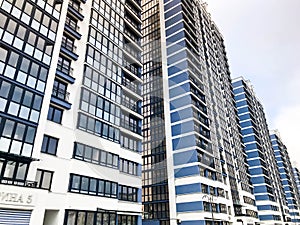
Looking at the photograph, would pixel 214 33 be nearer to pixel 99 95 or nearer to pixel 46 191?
pixel 99 95

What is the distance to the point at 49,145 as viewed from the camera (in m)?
23.9

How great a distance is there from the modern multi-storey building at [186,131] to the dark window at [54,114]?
91.6 ft

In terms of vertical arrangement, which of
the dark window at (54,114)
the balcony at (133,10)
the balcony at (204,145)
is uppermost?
the balcony at (133,10)

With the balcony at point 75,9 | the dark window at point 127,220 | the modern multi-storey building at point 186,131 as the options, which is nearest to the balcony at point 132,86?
the balcony at point 75,9

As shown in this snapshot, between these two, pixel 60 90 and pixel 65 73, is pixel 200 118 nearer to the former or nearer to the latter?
pixel 65 73

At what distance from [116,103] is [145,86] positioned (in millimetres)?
27033

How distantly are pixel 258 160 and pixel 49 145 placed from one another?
7335cm

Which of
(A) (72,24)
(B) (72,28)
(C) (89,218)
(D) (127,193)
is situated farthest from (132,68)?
(C) (89,218)

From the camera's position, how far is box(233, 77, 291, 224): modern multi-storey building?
75000mm

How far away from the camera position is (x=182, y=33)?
187 feet

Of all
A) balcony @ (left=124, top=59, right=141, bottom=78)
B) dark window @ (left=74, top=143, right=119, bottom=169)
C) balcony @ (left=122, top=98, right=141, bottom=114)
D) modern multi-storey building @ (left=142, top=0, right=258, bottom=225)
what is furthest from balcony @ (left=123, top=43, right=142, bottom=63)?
dark window @ (left=74, top=143, right=119, bottom=169)

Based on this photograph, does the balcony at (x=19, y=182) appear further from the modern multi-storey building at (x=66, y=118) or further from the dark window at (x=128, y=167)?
the dark window at (x=128, y=167)

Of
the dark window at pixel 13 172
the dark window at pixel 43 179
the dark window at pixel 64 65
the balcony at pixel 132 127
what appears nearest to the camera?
the dark window at pixel 13 172

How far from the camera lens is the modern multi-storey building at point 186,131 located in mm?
45375
